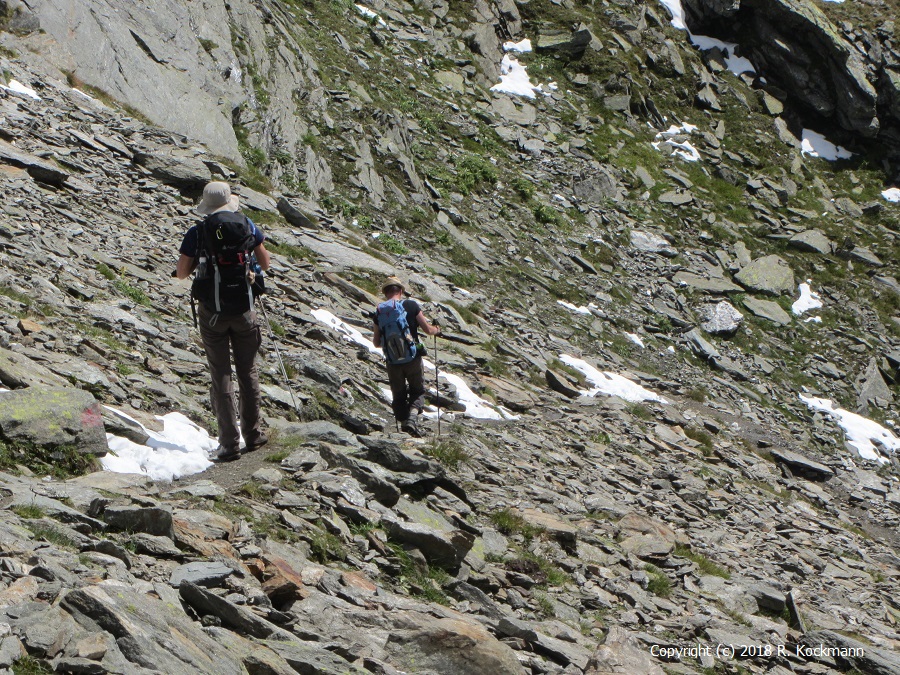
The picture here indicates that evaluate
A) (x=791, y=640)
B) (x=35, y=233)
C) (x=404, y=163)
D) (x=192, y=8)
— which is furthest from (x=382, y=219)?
(x=791, y=640)

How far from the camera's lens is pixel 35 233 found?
1301 centimetres

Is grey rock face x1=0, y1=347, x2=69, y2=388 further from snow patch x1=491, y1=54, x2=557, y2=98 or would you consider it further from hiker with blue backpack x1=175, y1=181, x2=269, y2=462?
snow patch x1=491, y1=54, x2=557, y2=98

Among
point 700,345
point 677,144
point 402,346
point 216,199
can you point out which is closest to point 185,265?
point 216,199

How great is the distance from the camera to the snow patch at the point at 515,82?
3678 cm

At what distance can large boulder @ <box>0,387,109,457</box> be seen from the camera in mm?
7047

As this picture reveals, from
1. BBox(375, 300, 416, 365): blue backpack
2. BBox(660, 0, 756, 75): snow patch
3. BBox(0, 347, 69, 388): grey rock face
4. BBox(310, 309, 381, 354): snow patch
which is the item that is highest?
BBox(660, 0, 756, 75): snow patch

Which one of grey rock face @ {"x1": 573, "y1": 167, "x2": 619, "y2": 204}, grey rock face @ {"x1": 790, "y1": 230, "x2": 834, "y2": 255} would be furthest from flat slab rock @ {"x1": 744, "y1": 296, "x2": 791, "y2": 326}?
grey rock face @ {"x1": 573, "y1": 167, "x2": 619, "y2": 204}

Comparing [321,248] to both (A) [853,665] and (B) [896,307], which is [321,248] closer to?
(A) [853,665]

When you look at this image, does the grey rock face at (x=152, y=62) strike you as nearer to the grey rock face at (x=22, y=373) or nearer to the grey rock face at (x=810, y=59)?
the grey rock face at (x=22, y=373)

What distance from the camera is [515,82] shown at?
123 feet

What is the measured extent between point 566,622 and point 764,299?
84.3 feet

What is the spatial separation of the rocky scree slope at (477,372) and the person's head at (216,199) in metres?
2.26

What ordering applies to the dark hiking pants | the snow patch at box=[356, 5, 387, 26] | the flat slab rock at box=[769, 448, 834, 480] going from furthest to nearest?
the snow patch at box=[356, 5, 387, 26]
the flat slab rock at box=[769, 448, 834, 480]
the dark hiking pants

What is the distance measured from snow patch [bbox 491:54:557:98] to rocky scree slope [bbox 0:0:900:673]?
92cm
